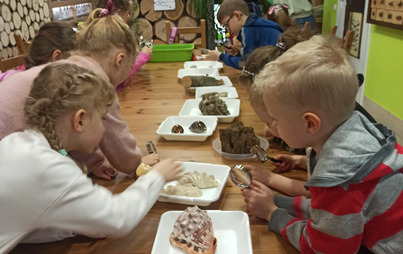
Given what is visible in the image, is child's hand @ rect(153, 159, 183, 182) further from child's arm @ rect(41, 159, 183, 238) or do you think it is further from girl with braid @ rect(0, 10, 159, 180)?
girl with braid @ rect(0, 10, 159, 180)

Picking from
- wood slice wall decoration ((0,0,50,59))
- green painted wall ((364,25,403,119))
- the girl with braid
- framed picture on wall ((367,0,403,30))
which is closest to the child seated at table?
the girl with braid

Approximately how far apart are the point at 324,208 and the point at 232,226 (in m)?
0.27

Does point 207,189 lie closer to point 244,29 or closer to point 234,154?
point 234,154

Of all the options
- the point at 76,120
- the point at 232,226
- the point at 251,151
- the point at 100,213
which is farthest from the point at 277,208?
the point at 76,120

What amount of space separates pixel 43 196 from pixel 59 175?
0.16 ft

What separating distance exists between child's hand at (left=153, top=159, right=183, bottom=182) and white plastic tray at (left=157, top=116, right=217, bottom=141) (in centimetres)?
46

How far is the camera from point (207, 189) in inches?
42.2

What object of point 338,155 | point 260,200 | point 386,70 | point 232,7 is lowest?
Result: point 386,70

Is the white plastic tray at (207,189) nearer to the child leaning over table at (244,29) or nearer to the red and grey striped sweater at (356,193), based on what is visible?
the red and grey striped sweater at (356,193)

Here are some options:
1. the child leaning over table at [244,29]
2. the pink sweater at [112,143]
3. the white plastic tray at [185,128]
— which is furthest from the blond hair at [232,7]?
the pink sweater at [112,143]

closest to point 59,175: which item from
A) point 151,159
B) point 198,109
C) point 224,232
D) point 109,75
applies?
point 224,232

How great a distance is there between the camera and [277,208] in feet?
3.03

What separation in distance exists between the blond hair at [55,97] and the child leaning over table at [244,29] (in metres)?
1.64

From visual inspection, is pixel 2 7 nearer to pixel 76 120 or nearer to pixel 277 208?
pixel 76 120
